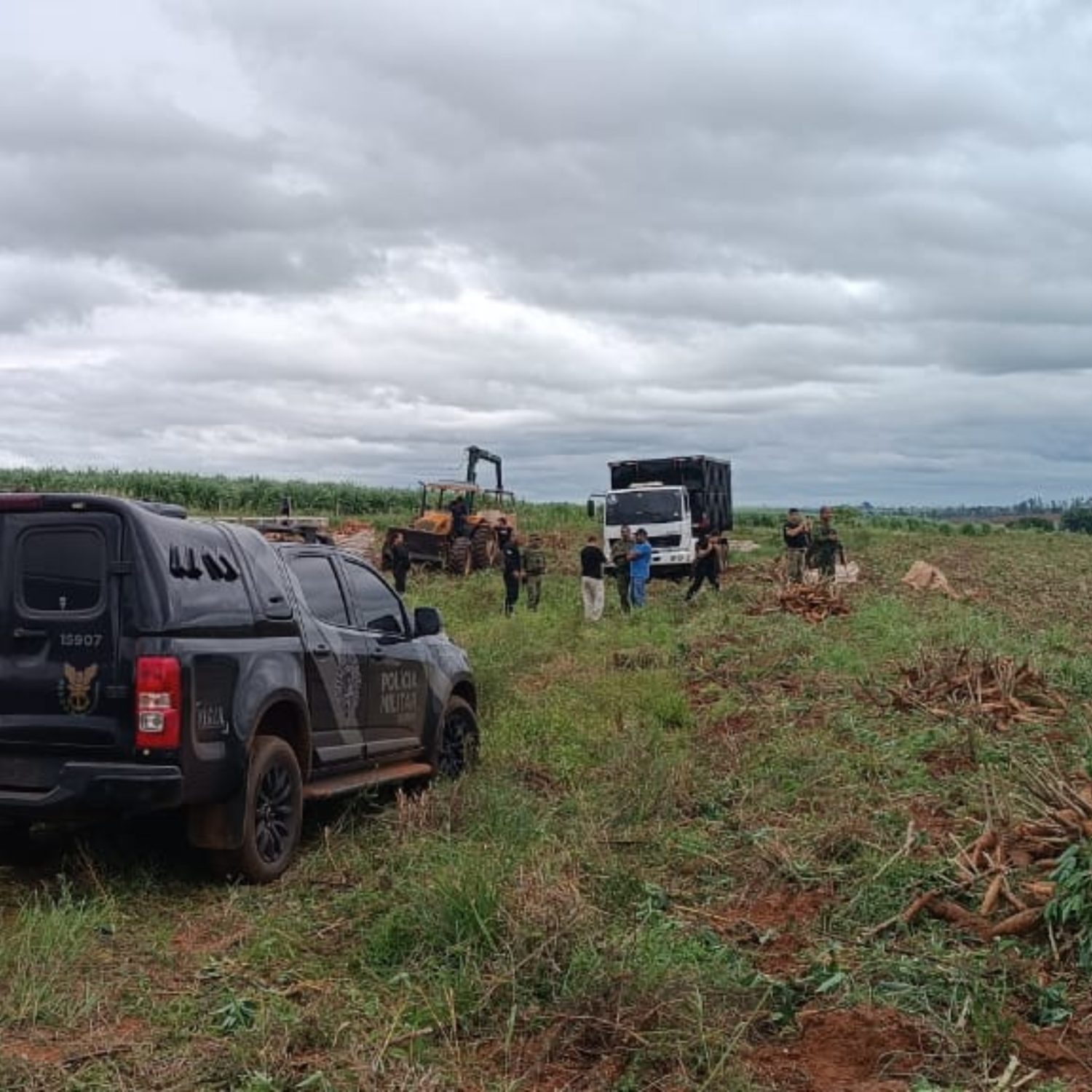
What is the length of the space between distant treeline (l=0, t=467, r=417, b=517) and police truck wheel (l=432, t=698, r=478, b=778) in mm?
35440

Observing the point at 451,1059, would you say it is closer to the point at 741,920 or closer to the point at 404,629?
the point at 741,920

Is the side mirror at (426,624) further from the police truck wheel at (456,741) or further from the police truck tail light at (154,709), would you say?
the police truck tail light at (154,709)

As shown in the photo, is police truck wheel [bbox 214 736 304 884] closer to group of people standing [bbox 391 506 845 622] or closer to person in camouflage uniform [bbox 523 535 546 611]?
group of people standing [bbox 391 506 845 622]

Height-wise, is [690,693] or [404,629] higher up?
[404,629]

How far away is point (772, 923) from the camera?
18.8 ft

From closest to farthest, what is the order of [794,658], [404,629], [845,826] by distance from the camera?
[845,826] < [404,629] < [794,658]

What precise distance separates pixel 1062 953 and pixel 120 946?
3838 millimetres

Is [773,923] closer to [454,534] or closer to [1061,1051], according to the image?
[1061,1051]

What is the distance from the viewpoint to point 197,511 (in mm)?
44906

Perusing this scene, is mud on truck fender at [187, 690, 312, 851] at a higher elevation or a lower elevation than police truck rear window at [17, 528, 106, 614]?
lower

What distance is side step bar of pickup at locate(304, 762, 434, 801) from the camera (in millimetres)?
7207

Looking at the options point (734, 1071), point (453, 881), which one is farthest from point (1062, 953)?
point (453, 881)

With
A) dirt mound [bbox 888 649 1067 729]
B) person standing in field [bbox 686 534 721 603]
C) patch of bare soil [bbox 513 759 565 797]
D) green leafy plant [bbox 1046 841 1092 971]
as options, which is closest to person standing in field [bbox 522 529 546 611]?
person standing in field [bbox 686 534 721 603]

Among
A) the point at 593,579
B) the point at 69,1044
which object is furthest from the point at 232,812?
the point at 593,579
